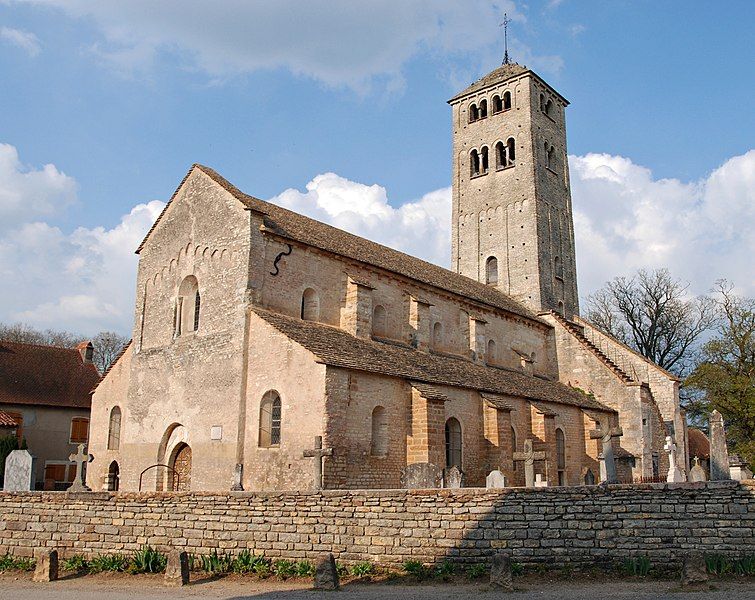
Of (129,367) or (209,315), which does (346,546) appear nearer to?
(209,315)

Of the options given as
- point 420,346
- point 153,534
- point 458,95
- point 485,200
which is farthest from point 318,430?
point 458,95

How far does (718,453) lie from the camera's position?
1534 centimetres

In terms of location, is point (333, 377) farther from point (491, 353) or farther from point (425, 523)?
point (491, 353)

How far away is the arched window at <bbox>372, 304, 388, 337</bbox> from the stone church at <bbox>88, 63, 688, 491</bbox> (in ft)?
0.30

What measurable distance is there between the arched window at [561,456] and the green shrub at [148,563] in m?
20.1

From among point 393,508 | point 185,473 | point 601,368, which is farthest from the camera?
point 601,368

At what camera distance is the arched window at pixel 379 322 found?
2789 cm

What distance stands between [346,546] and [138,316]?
1632cm

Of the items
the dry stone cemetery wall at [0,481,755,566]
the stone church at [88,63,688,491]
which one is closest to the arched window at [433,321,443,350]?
the stone church at [88,63,688,491]

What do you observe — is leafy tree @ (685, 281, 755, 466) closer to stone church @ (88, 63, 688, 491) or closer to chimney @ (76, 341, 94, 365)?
stone church @ (88, 63, 688, 491)

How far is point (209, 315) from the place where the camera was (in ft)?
79.9

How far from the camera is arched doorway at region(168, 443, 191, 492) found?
23516 millimetres

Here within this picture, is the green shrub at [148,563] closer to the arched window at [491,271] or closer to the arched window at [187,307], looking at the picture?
the arched window at [187,307]

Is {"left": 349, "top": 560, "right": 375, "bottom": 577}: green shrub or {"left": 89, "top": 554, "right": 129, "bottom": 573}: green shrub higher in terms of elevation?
{"left": 349, "top": 560, "right": 375, "bottom": 577}: green shrub
